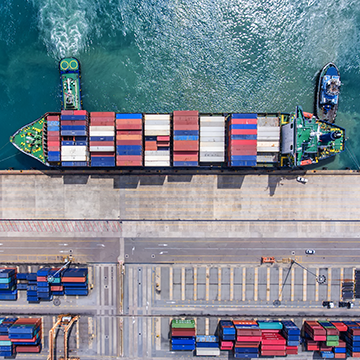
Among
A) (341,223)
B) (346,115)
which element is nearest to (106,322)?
(341,223)

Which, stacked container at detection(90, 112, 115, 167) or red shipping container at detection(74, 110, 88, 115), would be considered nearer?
red shipping container at detection(74, 110, 88, 115)

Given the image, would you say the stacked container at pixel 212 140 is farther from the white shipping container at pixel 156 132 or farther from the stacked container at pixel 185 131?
the white shipping container at pixel 156 132

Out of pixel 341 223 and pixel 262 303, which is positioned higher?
pixel 341 223

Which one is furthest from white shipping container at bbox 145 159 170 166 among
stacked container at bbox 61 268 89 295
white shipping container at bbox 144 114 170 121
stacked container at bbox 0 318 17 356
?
stacked container at bbox 0 318 17 356

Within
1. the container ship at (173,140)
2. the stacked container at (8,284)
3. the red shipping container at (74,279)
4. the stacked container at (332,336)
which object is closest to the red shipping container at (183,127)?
the container ship at (173,140)

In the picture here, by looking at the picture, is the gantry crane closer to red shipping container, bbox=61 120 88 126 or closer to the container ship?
the container ship

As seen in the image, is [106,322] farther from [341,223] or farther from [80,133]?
[341,223]
